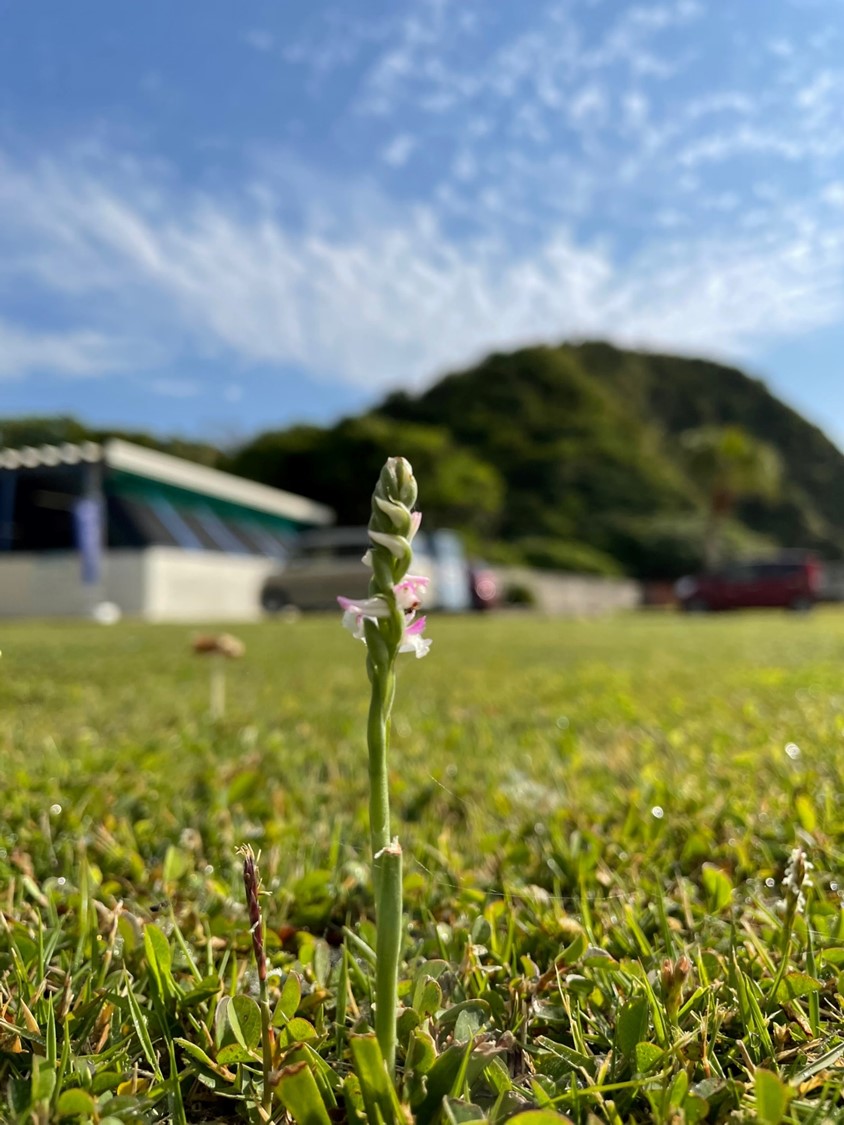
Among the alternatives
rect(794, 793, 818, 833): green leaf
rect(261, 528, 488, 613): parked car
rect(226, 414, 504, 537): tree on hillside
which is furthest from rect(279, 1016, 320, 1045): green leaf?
rect(226, 414, 504, 537): tree on hillside

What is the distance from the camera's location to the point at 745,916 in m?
0.99

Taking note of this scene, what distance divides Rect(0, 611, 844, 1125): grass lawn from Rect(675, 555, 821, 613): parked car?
18272mm

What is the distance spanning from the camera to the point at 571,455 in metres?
46.9

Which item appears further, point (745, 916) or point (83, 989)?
point (745, 916)

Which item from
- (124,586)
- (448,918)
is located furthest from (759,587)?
(448,918)

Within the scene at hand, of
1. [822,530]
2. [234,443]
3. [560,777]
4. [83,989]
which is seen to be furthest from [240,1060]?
[822,530]

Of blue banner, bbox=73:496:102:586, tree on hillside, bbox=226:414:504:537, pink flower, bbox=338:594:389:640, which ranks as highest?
tree on hillside, bbox=226:414:504:537

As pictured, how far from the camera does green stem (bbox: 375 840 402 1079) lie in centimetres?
48

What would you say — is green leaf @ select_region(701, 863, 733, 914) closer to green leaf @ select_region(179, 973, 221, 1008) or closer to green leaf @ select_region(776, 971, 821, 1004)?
green leaf @ select_region(776, 971, 821, 1004)

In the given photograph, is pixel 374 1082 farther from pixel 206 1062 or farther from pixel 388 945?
pixel 206 1062

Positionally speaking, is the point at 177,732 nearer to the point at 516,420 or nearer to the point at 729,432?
the point at 729,432

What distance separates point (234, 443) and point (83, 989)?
39869mm

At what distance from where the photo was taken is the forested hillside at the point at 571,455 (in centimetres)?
3170

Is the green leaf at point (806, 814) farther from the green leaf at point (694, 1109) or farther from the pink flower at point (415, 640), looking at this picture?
the pink flower at point (415, 640)
